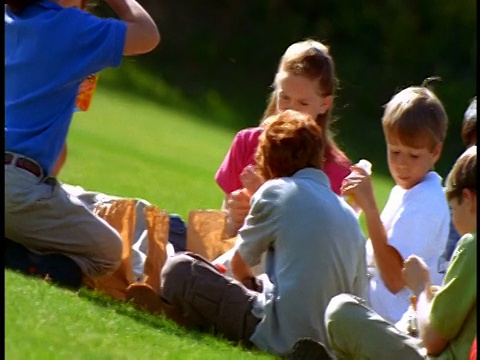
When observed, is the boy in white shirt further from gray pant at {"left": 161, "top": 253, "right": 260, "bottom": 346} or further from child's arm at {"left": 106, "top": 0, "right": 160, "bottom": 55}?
child's arm at {"left": 106, "top": 0, "right": 160, "bottom": 55}

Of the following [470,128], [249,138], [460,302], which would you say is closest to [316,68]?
[249,138]

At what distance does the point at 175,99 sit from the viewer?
16.8 m

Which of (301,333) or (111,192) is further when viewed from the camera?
(111,192)

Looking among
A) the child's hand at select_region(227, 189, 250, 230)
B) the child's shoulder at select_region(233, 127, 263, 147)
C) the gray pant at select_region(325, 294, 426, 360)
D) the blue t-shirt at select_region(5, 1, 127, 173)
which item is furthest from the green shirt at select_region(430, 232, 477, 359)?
the child's shoulder at select_region(233, 127, 263, 147)

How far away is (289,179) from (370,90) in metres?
13.5

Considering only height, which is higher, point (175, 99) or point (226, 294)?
point (226, 294)

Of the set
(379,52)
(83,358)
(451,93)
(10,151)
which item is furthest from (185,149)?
(83,358)

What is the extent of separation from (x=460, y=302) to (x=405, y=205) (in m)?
1.22

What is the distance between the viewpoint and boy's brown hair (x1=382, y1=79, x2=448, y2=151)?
17.4 feet

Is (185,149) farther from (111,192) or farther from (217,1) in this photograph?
(217,1)

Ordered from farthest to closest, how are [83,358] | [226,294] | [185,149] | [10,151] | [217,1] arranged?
[217,1] → [185,149] → [10,151] → [226,294] → [83,358]

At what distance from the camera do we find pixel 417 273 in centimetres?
432

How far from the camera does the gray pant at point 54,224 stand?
196 inches

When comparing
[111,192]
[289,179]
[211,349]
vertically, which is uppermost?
[289,179]
